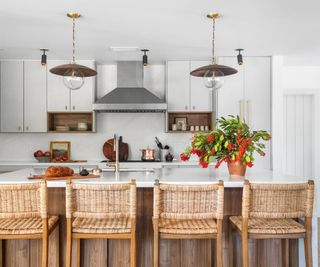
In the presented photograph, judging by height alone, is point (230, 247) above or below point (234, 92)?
below

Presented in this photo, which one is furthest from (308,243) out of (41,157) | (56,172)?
(41,157)

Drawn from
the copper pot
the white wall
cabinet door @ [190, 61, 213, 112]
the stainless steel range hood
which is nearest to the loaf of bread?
the stainless steel range hood

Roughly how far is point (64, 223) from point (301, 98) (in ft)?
16.0

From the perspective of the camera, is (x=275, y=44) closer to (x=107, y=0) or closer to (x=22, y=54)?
(x=107, y=0)

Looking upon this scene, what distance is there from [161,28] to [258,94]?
2.03 metres

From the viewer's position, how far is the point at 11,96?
5254mm

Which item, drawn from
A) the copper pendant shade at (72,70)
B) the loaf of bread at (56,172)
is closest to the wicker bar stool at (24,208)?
the loaf of bread at (56,172)

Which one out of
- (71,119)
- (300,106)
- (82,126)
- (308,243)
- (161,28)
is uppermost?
(161,28)

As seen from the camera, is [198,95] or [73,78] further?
[198,95]

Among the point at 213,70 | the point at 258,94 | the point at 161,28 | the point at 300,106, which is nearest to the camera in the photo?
the point at 213,70

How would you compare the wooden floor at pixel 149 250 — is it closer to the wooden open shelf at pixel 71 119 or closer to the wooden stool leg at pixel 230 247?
the wooden stool leg at pixel 230 247

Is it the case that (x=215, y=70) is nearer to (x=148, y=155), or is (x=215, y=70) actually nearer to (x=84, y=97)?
(x=148, y=155)

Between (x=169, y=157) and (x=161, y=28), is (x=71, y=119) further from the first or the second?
(x=161, y=28)

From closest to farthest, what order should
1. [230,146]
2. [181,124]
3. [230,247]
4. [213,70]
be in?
[230,247]
[230,146]
[213,70]
[181,124]
